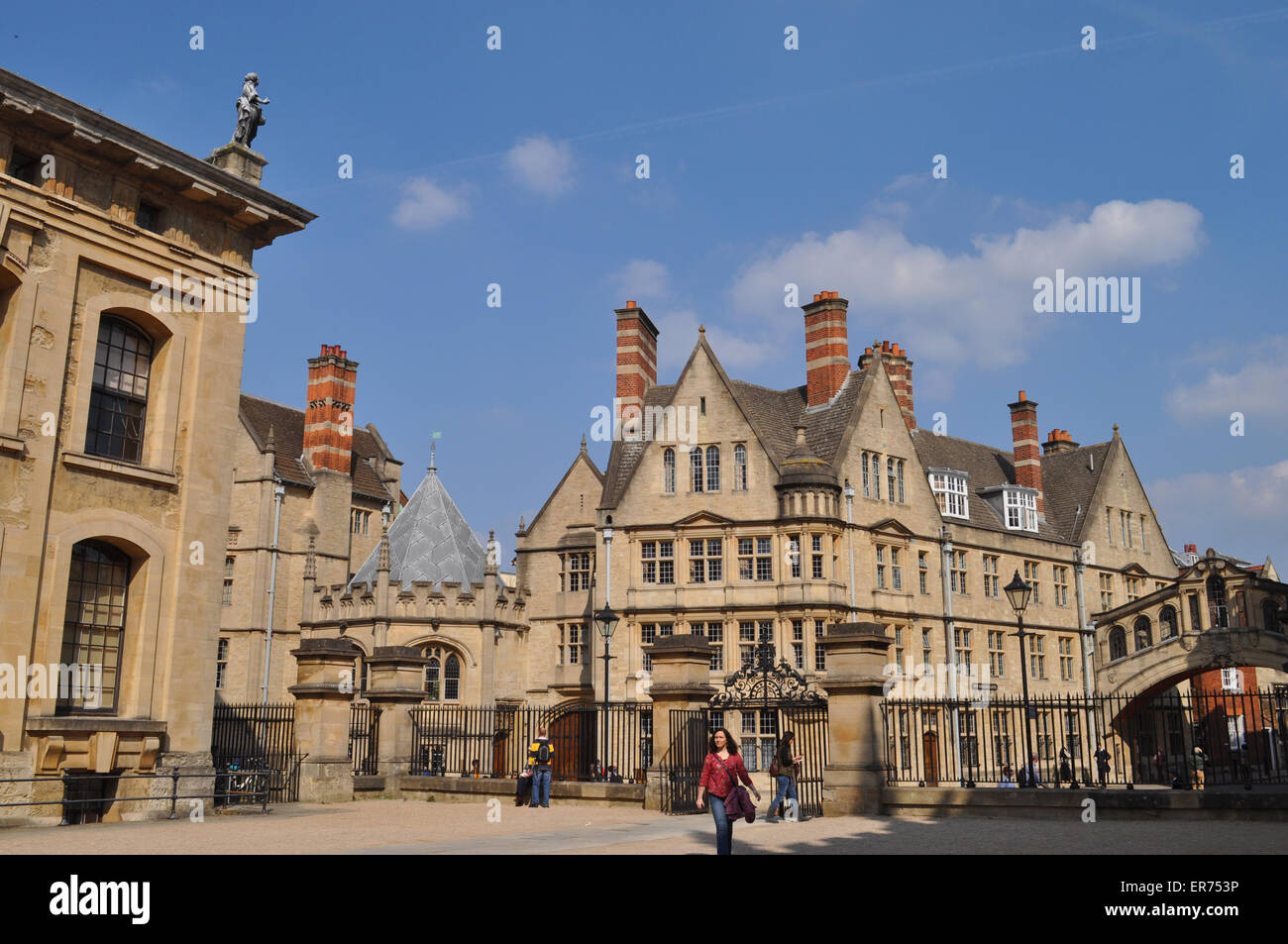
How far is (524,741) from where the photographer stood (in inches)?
1209

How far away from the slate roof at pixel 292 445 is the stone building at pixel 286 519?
0.23 ft

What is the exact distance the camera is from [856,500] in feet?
129

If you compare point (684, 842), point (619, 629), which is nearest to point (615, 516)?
point (619, 629)

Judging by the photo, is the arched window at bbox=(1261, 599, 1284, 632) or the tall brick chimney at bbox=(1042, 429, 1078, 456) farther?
the tall brick chimney at bbox=(1042, 429, 1078, 456)

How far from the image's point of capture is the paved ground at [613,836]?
13.0 meters

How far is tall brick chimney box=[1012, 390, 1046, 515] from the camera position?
50125 mm

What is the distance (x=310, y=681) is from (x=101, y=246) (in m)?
9.49

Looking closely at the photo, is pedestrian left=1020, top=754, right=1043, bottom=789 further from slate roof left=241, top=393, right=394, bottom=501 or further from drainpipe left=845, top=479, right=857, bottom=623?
slate roof left=241, top=393, right=394, bottom=501

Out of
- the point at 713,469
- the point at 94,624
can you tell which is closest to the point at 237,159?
the point at 94,624

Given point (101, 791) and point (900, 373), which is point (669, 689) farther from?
point (900, 373)

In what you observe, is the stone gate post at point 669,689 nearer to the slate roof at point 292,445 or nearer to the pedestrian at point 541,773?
the pedestrian at point 541,773

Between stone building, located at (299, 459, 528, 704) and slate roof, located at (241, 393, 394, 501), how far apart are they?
4748mm

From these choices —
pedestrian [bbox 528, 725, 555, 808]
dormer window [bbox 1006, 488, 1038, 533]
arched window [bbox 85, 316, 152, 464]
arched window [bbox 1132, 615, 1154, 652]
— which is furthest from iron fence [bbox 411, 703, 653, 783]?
arched window [bbox 1132, 615, 1154, 652]
